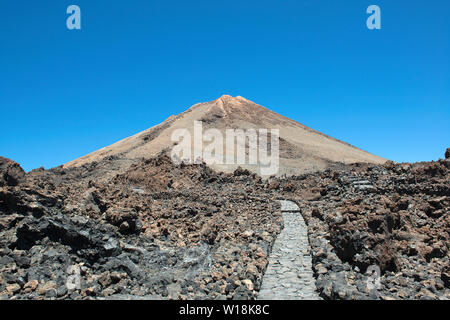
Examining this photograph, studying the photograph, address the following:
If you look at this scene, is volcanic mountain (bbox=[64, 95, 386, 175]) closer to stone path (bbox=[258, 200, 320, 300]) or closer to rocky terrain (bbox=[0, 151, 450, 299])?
rocky terrain (bbox=[0, 151, 450, 299])

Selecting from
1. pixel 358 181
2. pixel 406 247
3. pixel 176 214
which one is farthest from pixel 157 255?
pixel 358 181

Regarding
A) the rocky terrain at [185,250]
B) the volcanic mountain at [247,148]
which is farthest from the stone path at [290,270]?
the volcanic mountain at [247,148]

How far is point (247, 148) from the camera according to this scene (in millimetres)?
46406

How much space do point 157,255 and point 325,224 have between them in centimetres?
592

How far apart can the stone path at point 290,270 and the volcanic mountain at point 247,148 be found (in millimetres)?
24901

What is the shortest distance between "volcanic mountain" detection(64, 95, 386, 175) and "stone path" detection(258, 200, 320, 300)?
81.7 ft

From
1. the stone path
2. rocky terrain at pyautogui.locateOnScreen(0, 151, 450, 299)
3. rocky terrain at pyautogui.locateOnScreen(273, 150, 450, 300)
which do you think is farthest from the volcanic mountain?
rocky terrain at pyautogui.locateOnScreen(273, 150, 450, 300)

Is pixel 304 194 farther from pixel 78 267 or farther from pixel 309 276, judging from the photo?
pixel 78 267

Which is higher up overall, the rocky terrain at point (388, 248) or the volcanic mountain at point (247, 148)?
the volcanic mountain at point (247, 148)

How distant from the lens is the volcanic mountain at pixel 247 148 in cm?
4038

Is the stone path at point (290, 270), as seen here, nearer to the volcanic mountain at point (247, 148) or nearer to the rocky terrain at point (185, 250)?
the rocky terrain at point (185, 250)

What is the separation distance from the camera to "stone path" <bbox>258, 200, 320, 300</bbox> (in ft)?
20.8
